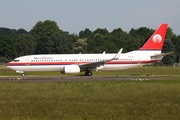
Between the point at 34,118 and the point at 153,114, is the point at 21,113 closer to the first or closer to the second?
the point at 34,118

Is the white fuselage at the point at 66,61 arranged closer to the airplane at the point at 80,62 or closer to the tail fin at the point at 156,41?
the airplane at the point at 80,62

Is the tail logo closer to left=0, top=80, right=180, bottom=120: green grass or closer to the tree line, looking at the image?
left=0, top=80, right=180, bottom=120: green grass

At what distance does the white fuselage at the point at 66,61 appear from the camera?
146ft

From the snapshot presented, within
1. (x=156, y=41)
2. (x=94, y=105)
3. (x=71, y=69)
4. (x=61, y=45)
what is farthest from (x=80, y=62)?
(x=61, y=45)

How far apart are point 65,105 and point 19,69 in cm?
3038

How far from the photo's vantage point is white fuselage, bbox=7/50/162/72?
44.6 meters

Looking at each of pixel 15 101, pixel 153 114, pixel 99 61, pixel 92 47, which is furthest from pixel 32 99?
pixel 92 47

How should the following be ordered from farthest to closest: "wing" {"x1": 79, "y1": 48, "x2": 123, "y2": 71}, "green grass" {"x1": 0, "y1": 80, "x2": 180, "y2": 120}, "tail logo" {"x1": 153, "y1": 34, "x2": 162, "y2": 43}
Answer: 1. "tail logo" {"x1": 153, "y1": 34, "x2": 162, "y2": 43}
2. "wing" {"x1": 79, "y1": 48, "x2": 123, "y2": 71}
3. "green grass" {"x1": 0, "y1": 80, "x2": 180, "y2": 120}

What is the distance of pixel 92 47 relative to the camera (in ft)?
446

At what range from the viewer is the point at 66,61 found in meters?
44.8

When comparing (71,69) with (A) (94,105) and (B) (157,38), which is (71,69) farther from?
Result: (A) (94,105)

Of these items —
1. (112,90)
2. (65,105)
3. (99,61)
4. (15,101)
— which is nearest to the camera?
(65,105)

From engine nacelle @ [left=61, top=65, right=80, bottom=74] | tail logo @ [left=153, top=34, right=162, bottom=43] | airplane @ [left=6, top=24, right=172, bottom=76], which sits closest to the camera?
engine nacelle @ [left=61, top=65, right=80, bottom=74]

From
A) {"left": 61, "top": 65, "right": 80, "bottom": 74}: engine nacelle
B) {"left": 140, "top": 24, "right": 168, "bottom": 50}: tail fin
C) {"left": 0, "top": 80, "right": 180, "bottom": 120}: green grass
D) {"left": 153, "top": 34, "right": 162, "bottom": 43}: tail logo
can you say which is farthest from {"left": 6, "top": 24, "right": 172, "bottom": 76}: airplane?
{"left": 0, "top": 80, "right": 180, "bottom": 120}: green grass
